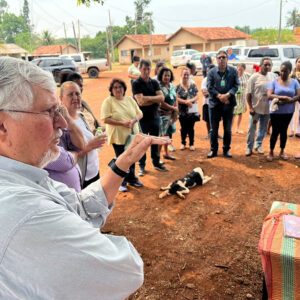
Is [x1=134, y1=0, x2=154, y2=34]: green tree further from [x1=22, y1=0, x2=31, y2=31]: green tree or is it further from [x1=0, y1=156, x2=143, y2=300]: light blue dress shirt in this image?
[x1=0, y1=156, x2=143, y2=300]: light blue dress shirt

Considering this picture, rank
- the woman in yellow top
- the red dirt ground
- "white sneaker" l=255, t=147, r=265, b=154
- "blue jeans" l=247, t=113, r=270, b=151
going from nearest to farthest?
the red dirt ground
the woman in yellow top
"blue jeans" l=247, t=113, r=270, b=151
"white sneaker" l=255, t=147, r=265, b=154

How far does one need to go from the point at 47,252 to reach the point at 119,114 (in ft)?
12.0

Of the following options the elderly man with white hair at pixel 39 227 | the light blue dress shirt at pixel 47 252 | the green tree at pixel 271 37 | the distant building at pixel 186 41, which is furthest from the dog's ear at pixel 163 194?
the green tree at pixel 271 37

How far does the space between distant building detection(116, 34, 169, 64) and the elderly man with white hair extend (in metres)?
39.4

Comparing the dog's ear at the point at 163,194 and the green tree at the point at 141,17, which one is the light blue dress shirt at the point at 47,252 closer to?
the dog's ear at the point at 163,194

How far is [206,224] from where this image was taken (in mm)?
3637

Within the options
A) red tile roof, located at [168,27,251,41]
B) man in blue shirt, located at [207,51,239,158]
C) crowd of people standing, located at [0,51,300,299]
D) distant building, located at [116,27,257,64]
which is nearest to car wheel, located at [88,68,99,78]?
distant building, located at [116,27,257,64]

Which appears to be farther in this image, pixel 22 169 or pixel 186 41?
pixel 186 41

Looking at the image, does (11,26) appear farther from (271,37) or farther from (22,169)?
(22,169)

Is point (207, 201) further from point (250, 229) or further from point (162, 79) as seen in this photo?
point (162, 79)

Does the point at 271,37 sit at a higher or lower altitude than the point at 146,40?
lower

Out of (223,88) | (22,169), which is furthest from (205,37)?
(22,169)

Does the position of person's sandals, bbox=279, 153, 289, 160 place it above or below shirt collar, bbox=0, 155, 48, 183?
below

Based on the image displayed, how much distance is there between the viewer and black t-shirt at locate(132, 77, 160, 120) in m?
4.88
